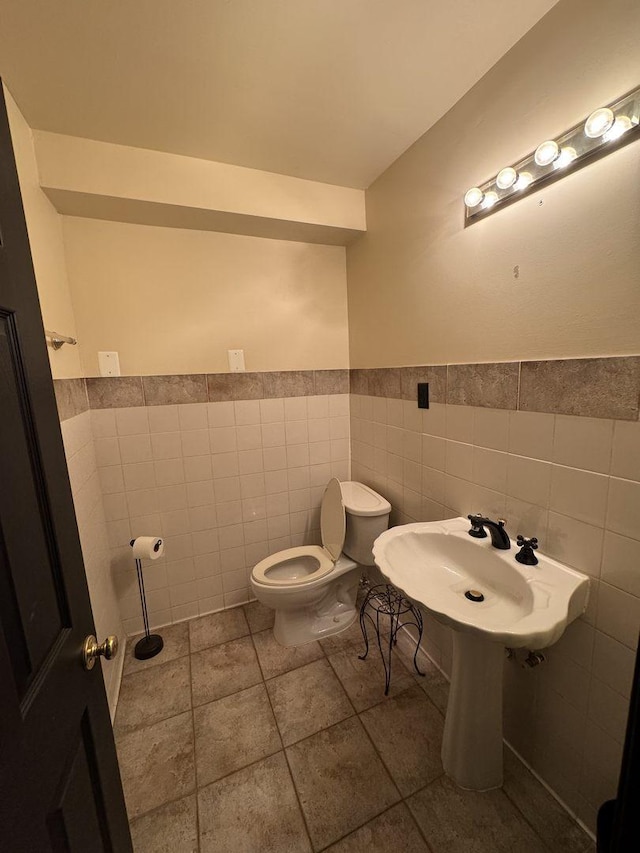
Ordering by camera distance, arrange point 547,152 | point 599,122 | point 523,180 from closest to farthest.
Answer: point 599,122, point 547,152, point 523,180

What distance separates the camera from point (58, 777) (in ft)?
1.69

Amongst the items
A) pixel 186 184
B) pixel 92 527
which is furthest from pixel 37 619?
pixel 186 184

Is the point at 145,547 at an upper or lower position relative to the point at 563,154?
lower

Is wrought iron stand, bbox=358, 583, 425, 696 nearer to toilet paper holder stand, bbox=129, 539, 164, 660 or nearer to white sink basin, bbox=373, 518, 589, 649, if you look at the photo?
white sink basin, bbox=373, 518, 589, 649

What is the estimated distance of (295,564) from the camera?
193cm

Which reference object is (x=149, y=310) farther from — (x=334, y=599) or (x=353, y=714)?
(x=353, y=714)

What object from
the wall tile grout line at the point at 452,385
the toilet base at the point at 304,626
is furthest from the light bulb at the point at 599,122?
the toilet base at the point at 304,626

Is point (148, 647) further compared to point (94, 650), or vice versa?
point (148, 647)

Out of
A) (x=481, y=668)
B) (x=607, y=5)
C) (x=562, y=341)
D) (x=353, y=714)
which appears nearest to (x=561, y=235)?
(x=562, y=341)

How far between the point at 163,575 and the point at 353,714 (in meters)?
1.20

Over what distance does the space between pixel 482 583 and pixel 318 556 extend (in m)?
0.93

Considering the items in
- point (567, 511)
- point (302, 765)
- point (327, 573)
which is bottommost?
point (302, 765)

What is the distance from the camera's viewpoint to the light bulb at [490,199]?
43.8 inches

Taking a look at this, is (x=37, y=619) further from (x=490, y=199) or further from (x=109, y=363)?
(x=490, y=199)
